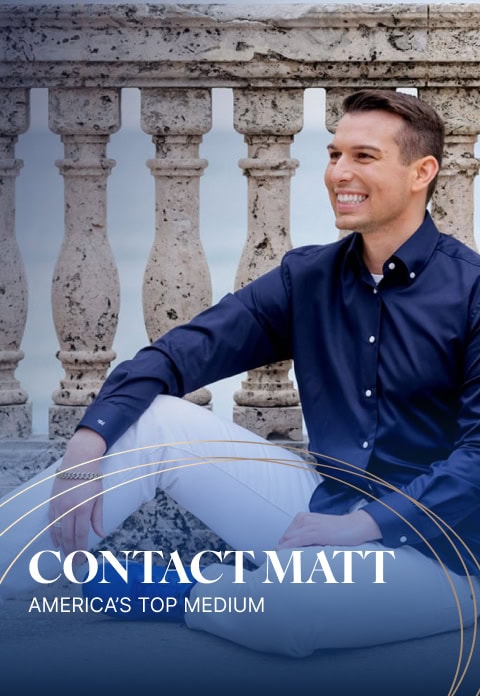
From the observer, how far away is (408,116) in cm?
271

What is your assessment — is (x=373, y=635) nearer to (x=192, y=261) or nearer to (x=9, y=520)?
(x=9, y=520)

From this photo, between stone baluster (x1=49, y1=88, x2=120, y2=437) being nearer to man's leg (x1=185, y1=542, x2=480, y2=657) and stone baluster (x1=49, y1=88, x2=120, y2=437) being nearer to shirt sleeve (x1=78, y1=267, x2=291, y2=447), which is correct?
shirt sleeve (x1=78, y1=267, x2=291, y2=447)

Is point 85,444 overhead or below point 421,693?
overhead

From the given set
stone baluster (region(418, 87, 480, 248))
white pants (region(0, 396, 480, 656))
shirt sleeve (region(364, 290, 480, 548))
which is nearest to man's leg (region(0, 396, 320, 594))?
A: white pants (region(0, 396, 480, 656))

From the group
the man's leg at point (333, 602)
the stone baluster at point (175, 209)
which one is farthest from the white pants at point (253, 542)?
the stone baluster at point (175, 209)

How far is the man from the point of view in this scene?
103 inches

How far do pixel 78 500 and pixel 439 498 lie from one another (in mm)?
693

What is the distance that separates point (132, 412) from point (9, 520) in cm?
33

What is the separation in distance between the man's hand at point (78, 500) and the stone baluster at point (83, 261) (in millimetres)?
753

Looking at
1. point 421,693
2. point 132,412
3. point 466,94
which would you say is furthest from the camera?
point 466,94

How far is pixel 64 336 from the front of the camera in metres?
3.43

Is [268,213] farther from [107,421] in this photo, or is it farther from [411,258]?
[107,421]

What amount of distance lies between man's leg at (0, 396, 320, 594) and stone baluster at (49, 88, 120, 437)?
68cm

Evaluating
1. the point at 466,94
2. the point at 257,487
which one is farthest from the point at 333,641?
the point at 466,94
